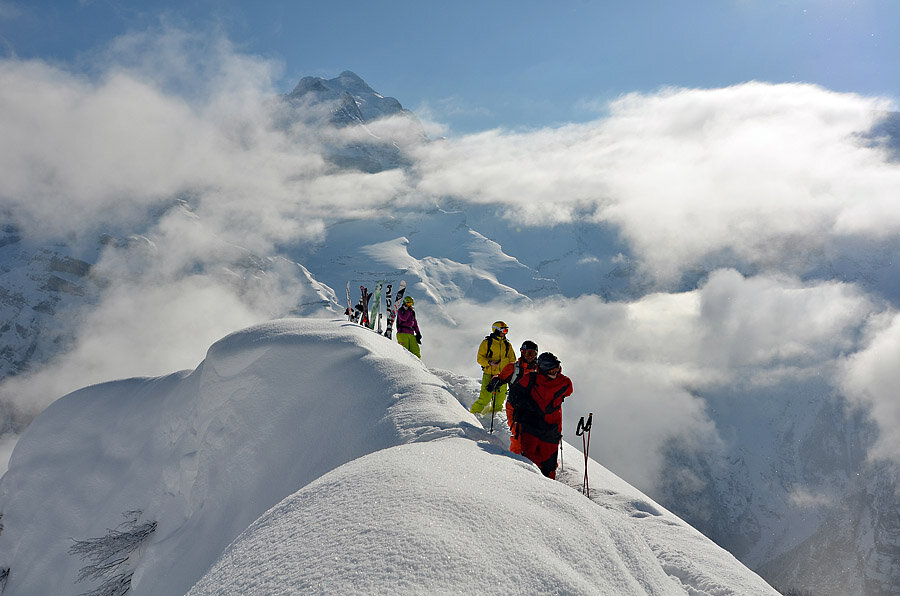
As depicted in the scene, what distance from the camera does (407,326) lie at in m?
17.0

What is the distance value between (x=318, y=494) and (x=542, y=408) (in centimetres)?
427

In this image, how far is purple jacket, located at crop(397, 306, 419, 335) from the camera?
16.9m

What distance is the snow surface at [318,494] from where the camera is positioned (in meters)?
3.31

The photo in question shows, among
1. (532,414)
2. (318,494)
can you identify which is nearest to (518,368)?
(532,414)

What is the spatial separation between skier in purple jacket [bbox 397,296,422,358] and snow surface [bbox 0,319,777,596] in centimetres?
225

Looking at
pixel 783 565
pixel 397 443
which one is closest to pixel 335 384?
pixel 397 443

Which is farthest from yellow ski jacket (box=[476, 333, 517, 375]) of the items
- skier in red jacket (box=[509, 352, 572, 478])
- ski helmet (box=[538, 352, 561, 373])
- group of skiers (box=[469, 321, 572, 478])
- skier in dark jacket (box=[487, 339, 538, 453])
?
ski helmet (box=[538, 352, 561, 373])

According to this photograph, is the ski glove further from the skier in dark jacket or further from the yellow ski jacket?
the yellow ski jacket

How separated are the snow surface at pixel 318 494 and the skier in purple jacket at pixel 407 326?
7.39 ft

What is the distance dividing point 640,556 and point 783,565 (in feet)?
862

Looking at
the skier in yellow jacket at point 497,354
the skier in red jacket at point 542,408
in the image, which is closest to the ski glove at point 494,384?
the skier in red jacket at point 542,408

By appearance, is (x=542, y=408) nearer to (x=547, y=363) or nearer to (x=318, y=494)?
(x=547, y=363)

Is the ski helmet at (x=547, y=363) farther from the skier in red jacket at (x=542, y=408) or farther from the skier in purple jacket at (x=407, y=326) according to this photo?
the skier in purple jacket at (x=407, y=326)

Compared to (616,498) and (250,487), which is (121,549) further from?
(616,498)
